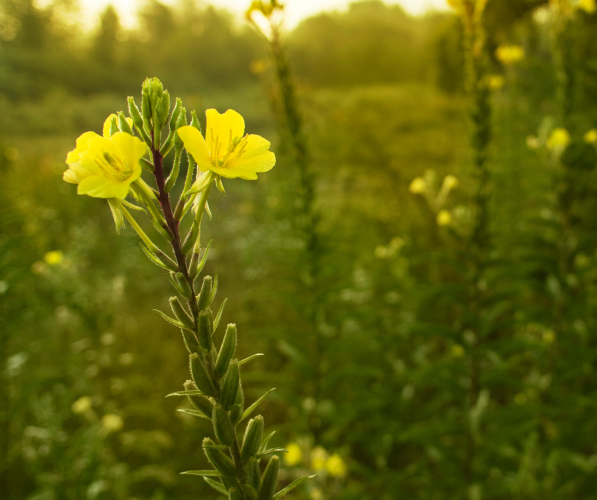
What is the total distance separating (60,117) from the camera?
1448cm

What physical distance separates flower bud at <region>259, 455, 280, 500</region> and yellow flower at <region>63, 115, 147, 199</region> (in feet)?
1.49

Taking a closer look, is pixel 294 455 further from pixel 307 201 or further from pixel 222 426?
pixel 222 426

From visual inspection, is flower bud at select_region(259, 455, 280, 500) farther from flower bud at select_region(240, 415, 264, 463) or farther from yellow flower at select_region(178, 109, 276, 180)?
yellow flower at select_region(178, 109, 276, 180)

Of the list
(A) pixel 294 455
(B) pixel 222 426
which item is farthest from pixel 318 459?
(B) pixel 222 426

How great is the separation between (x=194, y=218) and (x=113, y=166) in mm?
131

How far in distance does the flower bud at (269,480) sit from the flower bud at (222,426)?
0.28 ft

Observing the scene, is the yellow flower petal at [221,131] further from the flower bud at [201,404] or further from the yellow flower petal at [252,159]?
the flower bud at [201,404]

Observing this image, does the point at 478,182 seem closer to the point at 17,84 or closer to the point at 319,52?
the point at 319,52

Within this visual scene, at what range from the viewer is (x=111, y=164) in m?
0.57

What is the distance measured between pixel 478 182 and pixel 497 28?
4973 mm

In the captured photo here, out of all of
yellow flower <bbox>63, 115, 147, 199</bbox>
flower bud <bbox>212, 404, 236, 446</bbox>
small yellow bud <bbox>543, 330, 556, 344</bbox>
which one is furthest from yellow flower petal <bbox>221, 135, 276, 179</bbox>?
small yellow bud <bbox>543, 330, 556, 344</bbox>

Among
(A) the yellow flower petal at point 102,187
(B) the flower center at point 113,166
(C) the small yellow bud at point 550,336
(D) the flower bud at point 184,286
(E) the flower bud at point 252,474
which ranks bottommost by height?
(C) the small yellow bud at point 550,336

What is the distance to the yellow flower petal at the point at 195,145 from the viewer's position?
55 cm

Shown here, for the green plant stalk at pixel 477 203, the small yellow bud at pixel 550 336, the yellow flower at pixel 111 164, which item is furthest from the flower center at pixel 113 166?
the small yellow bud at pixel 550 336
